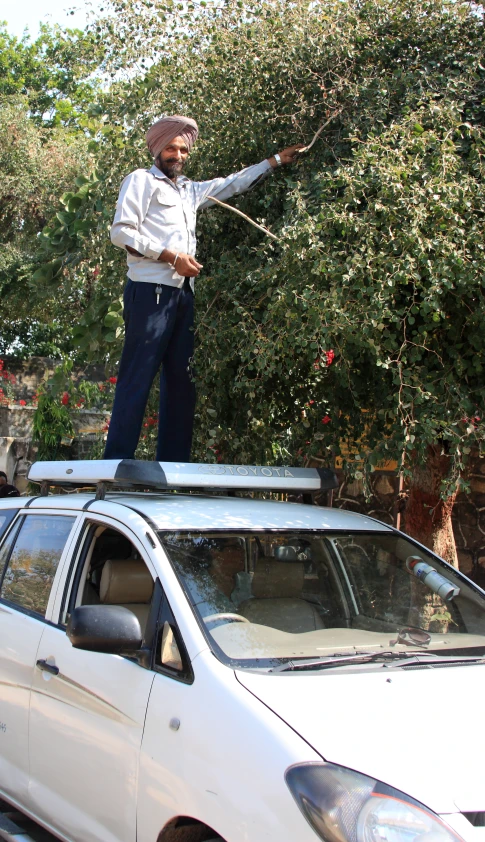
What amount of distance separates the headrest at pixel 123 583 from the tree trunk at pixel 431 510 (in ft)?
6.94

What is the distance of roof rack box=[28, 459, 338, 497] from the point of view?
3.60 meters

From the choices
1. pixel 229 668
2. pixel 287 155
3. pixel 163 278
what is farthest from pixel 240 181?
pixel 229 668

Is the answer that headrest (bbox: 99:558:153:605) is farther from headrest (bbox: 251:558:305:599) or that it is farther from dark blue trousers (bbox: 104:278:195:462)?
dark blue trousers (bbox: 104:278:195:462)

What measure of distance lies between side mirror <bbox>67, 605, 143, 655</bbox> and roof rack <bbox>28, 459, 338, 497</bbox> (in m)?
0.73

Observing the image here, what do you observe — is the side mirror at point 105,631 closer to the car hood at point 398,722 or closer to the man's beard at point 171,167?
the car hood at point 398,722

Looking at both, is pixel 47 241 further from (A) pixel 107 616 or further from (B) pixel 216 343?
(A) pixel 107 616

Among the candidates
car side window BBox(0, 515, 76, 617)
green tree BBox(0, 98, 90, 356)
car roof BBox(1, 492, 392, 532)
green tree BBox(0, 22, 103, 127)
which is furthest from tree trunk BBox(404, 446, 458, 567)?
green tree BBox(0, 22, 103, 127)

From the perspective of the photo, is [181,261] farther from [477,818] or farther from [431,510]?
[477,818]

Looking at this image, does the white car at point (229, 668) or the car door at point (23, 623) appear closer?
the white car at point (229, 668)

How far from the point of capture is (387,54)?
4867 millimetres

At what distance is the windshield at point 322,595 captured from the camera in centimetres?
312

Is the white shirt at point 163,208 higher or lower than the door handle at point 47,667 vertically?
higher

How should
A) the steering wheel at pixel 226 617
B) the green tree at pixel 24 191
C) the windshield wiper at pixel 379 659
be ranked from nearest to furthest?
1. the windshield wiper at pixel 379 659
2. the steering wheel at pixel 226 617
3. the green tree at pixel 24 191

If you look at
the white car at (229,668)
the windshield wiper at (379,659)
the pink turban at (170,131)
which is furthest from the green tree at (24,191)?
the windshield wiper at (379,659)
